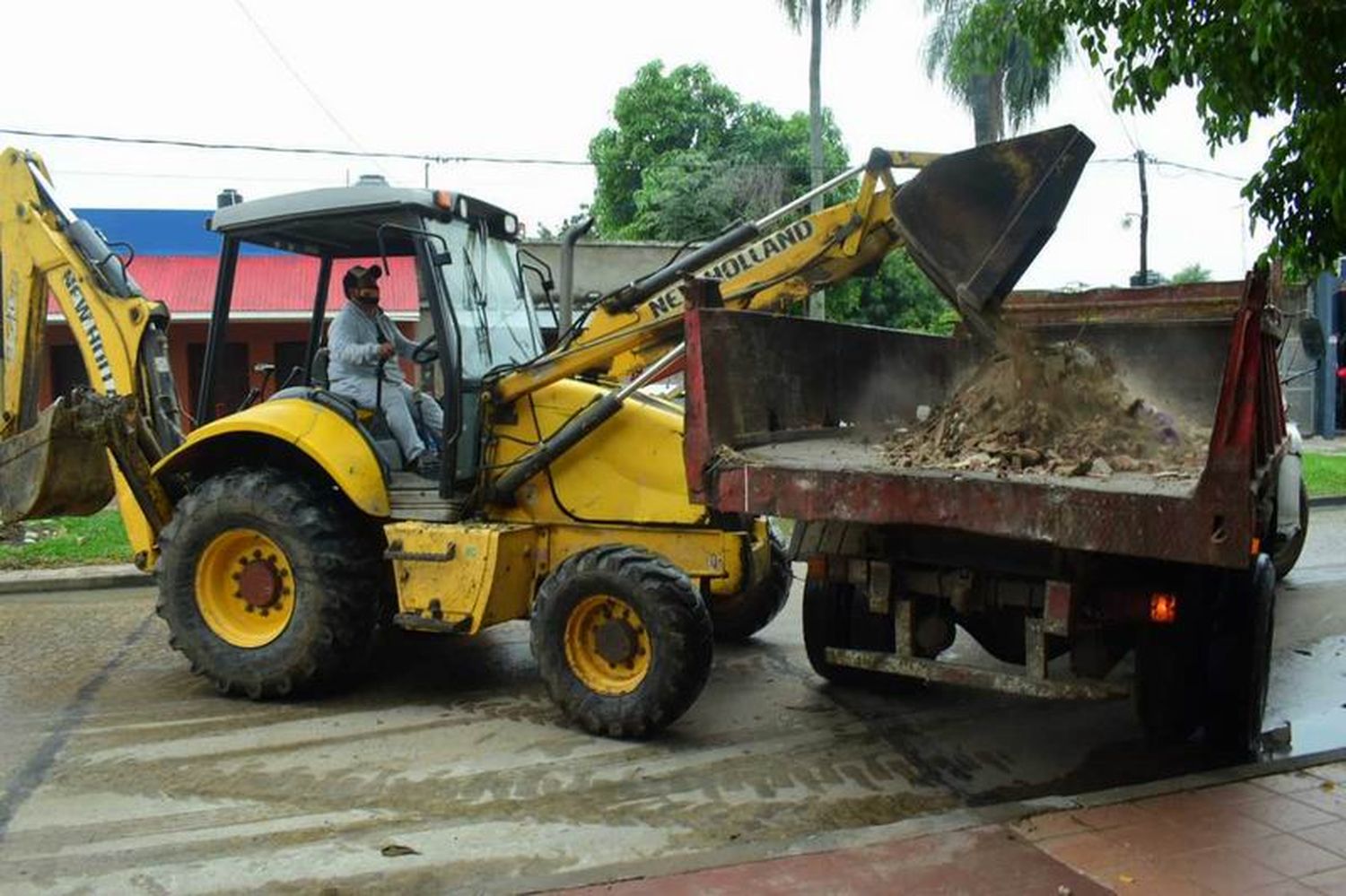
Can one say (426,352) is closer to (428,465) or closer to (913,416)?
(428,465)

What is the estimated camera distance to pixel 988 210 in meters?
5.32

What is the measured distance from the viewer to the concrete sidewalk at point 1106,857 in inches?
152

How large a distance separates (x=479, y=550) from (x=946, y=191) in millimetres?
2899

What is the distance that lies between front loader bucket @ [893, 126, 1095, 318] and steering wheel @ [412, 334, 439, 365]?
2.56m

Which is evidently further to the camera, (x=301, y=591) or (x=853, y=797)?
(x=301, y=591)

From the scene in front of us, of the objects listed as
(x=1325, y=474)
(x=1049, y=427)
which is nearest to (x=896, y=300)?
(x=1325, y=474)

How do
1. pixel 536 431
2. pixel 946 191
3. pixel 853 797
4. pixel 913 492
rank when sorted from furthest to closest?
pixel 536 431 < pixel 946 191 < pixel 853 797 < pixel 913 492

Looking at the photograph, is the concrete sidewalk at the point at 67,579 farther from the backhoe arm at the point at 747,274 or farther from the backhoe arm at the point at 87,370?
the backhoe arm at the point at 747,274

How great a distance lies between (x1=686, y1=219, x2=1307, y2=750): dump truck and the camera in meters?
3.99

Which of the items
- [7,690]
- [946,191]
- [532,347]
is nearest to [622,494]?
[532,347]

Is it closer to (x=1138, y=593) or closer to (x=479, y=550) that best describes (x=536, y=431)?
(x=479, y=550)

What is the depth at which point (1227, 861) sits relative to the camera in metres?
3.99

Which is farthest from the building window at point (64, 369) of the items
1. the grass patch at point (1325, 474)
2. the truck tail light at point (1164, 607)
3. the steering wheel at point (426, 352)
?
the truck tail light at point (1164, 607)

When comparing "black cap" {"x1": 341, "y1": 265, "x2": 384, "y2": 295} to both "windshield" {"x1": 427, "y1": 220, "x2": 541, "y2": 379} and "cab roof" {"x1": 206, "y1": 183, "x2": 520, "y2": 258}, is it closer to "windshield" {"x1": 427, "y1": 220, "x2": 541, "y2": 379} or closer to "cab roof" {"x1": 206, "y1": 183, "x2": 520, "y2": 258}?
"cab roof" {"x1": 206, "y1": 183, "x2": 520, "y2": 258}
